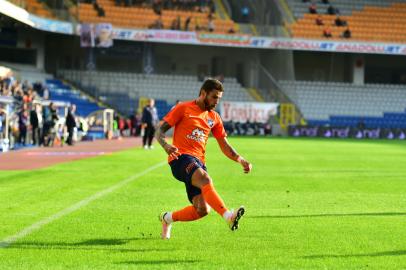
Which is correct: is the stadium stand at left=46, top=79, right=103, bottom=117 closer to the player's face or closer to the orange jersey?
the orange jersey

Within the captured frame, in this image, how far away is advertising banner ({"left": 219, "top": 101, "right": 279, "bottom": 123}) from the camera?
61188 millimetres

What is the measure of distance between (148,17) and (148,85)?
4957 mm

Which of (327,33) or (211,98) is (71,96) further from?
(211,98)

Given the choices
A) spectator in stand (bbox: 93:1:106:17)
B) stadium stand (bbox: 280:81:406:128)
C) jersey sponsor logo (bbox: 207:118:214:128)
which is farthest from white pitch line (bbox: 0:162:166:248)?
stadium stand (bbox: 280:81:406:128)

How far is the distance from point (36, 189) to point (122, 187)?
5.78 ft

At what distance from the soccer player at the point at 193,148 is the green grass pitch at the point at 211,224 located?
380mm

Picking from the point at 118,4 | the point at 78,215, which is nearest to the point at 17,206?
the point at 78,215

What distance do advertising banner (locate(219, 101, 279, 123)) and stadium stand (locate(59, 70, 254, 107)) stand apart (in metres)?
2.42

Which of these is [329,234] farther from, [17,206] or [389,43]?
[389,43]

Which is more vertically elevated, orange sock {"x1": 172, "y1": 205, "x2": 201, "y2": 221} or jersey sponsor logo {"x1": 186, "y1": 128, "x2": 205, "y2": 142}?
jersey sponsor logo {"x1": 186, "y1": 128, "x2": 205, "y2": 142}

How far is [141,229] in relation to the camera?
10.6 metres

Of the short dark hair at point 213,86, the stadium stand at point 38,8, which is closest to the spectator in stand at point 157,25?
the stadium stand at point 38,8

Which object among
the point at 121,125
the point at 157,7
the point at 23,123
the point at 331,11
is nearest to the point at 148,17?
the point at 157,7

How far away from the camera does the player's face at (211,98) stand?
368 inches
